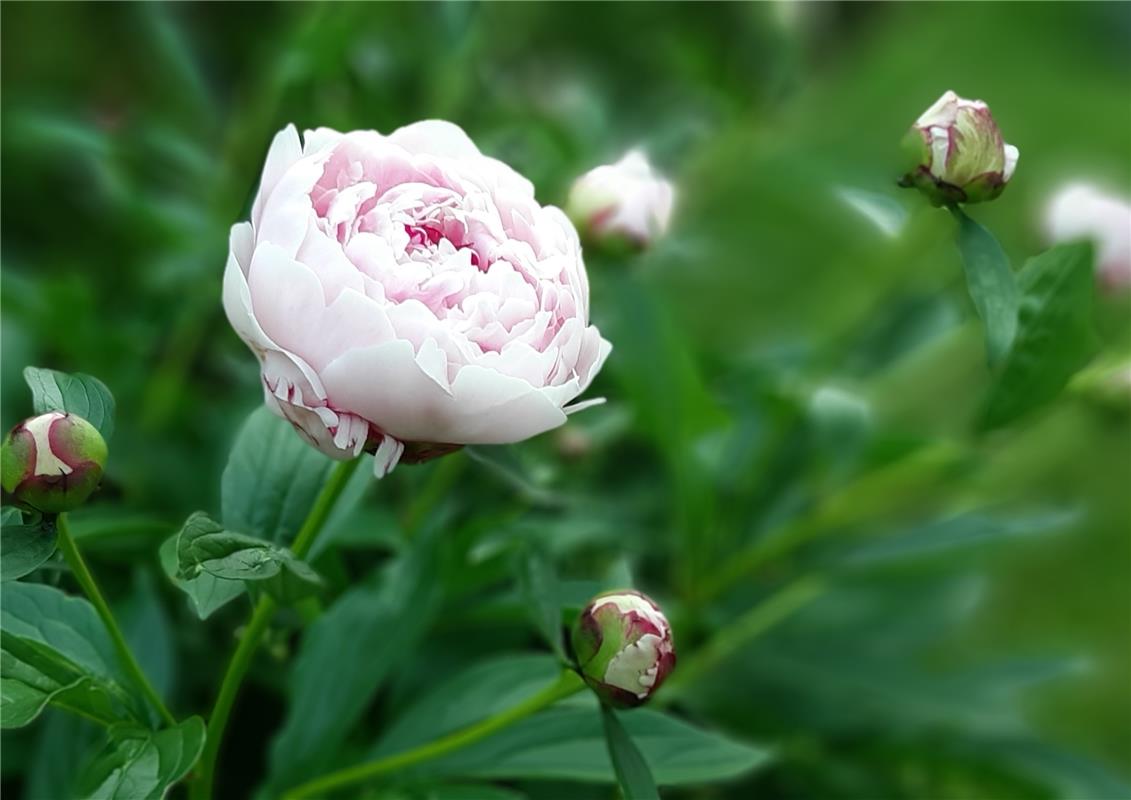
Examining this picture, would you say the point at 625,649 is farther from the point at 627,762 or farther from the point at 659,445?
the point at 659,445

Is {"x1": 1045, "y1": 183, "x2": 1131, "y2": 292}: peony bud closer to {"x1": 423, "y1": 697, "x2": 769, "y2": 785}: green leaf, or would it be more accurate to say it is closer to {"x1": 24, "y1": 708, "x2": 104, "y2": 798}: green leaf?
{"x1": 423, "y1": 697, "x2": 769, "y2": 785}: green leaf

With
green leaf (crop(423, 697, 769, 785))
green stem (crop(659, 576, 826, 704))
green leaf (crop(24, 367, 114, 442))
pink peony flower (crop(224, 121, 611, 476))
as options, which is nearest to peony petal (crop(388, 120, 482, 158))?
pink peony flower (crop(224, 121, 611, 476))

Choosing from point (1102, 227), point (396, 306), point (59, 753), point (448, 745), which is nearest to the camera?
point (396, 306)

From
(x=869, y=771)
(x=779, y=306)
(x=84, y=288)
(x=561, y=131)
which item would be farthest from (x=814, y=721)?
(x=779, y=306)

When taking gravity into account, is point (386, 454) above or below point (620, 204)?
below

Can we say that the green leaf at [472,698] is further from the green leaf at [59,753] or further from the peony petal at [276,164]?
the peony petal at [276,164]

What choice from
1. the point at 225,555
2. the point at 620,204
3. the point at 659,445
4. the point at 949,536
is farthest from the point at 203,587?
the point at 949,536
